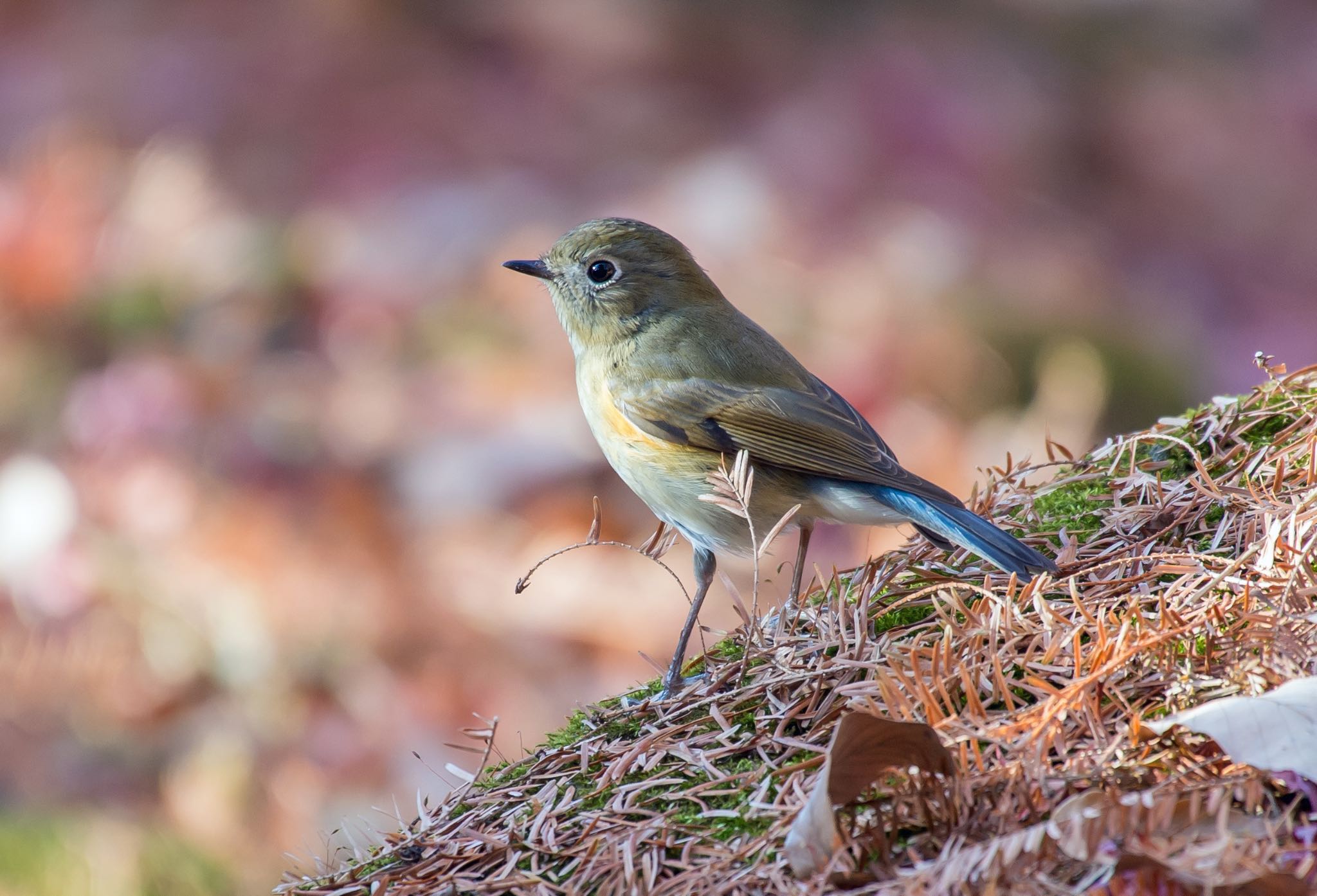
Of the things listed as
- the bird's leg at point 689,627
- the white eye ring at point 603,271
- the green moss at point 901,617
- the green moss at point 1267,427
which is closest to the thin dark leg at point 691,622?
the bird's leg at point 689,627

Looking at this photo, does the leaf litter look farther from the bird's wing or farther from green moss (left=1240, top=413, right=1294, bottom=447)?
the bird's wing

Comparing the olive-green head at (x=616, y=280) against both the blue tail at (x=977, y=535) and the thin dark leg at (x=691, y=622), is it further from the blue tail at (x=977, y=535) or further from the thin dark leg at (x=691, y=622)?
the blue tail at (x=977, y=535)

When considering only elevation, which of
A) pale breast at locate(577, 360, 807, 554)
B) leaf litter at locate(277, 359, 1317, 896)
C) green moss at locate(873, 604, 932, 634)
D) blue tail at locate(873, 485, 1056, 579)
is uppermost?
pale breast at locate(577, 360, 807, 554)

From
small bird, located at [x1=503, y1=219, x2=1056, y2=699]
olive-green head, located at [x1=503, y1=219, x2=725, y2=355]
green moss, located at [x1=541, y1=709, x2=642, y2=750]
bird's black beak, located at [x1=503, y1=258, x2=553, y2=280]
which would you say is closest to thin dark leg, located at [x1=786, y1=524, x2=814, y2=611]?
small bird, located at [x1=503, y1=219, x2=1056, y2=699]

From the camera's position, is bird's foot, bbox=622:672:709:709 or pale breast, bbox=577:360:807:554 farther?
pale breast, bbox=577:360:807:554

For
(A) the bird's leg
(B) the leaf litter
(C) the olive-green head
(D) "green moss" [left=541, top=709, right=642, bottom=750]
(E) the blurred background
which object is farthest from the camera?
(E) the blurred background

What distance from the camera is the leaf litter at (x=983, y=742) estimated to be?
1.28 meters

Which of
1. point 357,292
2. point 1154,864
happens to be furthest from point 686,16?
point 1154,864

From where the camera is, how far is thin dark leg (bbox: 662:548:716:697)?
2.09 meters

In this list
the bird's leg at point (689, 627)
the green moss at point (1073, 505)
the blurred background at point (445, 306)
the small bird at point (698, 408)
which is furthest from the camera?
the blurred background at point (445, 306)

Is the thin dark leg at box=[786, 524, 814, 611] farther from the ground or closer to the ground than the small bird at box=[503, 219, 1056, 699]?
closer to the ground

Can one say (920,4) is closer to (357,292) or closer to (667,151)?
(667,151)

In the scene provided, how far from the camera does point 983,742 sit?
1.56 meters

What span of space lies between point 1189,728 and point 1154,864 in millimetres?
224
